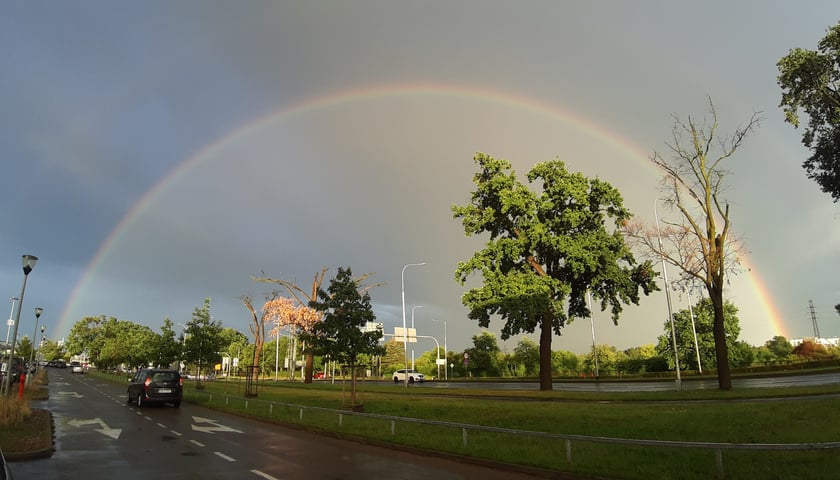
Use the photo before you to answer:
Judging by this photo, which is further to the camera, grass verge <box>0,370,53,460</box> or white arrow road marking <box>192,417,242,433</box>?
white arrow road marking <box>192,417,242,433</box>

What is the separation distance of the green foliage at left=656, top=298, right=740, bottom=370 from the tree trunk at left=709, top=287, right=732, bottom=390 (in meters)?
35.0

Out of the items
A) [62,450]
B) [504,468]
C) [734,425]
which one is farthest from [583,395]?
[62,450]

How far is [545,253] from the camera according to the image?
34.4 metres

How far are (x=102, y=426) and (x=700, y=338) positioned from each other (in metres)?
64.6

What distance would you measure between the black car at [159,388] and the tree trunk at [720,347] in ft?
93.5

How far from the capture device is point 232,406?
25.6 meters

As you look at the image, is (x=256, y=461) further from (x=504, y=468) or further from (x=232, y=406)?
(x=232, y=406)

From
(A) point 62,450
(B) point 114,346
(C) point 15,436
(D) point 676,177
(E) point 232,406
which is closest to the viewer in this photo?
(A) point 62,450

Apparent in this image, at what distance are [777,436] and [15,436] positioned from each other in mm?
19128

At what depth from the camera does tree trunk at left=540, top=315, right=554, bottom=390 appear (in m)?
31.9

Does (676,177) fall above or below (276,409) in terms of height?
above

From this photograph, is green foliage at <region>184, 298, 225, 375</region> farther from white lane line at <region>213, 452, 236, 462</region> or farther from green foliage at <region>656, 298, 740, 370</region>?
green foliage at <region>656, 298, 740, 370</region>

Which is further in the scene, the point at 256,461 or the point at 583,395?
the point at 583,395

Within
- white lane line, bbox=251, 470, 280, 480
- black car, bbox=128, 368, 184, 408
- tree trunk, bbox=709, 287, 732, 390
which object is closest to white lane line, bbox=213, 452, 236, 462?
white lane line, bbox=251, 470, 280, 480
